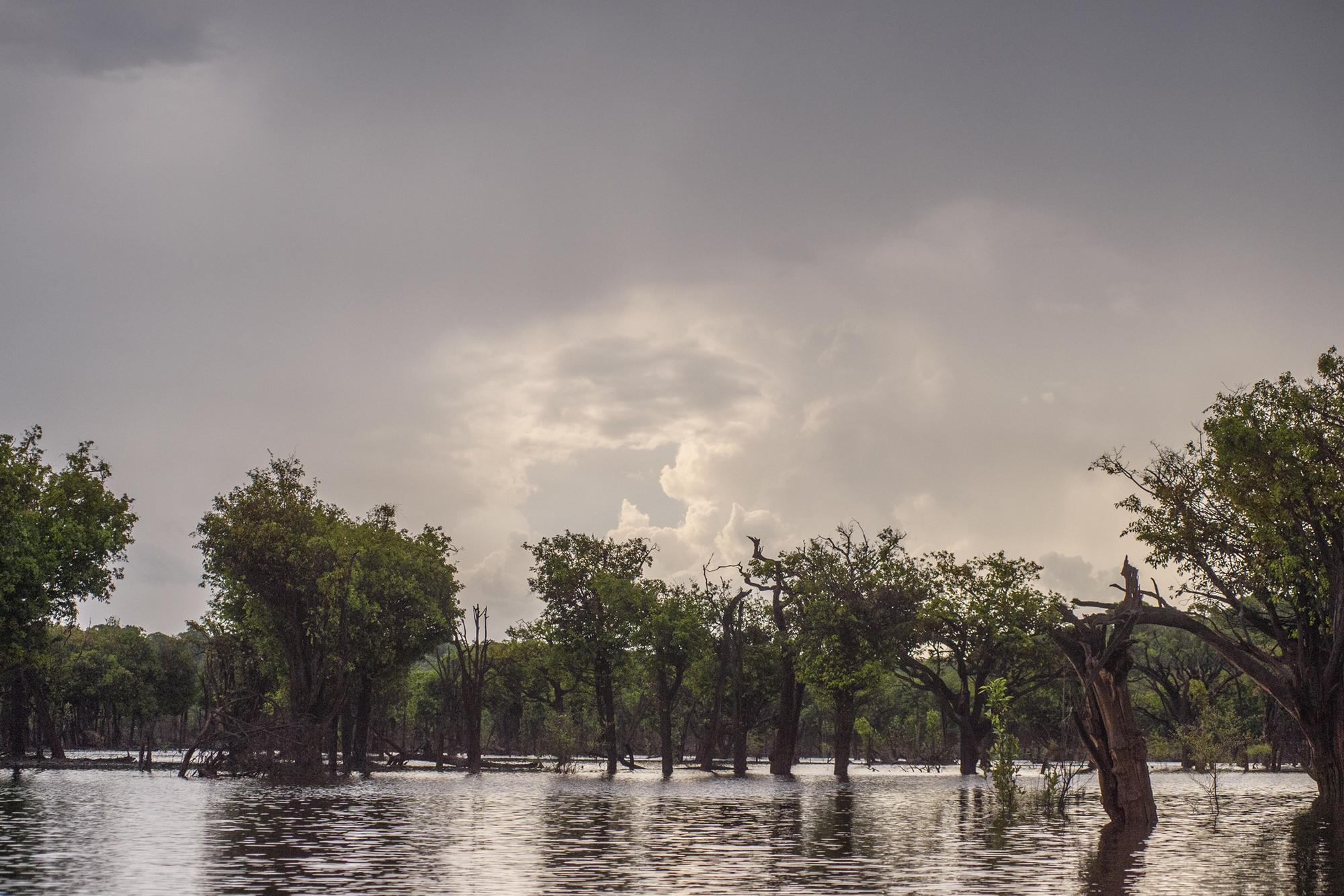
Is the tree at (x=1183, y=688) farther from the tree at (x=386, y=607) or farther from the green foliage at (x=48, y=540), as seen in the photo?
the green foliage at (x=48, y=540)

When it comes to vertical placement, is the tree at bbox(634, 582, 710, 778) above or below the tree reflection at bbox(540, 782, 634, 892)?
above

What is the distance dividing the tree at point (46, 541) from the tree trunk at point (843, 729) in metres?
44.6

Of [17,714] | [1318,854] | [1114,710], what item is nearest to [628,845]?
[1114,710]

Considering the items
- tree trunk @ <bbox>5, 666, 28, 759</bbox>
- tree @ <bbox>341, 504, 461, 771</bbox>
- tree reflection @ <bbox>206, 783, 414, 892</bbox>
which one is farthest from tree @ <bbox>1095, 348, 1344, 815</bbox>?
tree trunk @ <bbox>5, 666, 28, 759</bbox>

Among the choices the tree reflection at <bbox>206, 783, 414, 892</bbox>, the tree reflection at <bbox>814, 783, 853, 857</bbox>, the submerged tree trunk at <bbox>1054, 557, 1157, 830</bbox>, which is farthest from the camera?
the submerged tree trunk at <bbox>1054, 557, 1157, 830</bbox>

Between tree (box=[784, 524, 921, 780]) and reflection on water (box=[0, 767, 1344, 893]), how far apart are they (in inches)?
957

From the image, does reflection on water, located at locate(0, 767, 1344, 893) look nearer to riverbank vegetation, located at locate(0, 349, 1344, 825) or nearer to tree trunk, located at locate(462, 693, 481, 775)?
riverbank vegetation, located at locate(0, 349, 1344, 825)

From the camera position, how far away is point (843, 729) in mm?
79875

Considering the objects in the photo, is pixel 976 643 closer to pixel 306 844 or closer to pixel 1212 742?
pixel 1212 742

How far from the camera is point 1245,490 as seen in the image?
1758 inches

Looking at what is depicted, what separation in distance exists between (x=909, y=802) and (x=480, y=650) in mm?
44423

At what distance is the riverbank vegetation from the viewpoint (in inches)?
1684

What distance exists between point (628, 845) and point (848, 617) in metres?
50.1

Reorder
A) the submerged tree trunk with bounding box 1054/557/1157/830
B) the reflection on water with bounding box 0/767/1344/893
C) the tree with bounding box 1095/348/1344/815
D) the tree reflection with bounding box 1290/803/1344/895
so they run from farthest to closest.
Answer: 1. the tree with bounding box 1095/348/1344/815
2. the submerged tree trunk with bounding box 1054/557/1157/830
3. the tree reflection with bounding box 1290/803/1344/895
4. the reflection on water with bounding box 0/767/1344/893
